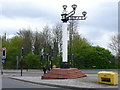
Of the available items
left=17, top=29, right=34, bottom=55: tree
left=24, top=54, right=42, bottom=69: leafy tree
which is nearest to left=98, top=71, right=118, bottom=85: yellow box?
left=24, top=54, right=42, bottom=69: leafy tree

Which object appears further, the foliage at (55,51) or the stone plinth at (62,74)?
the foliage at (55,51)

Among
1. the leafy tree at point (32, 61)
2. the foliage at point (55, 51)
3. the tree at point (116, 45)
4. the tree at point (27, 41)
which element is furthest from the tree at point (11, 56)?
the tree at point (116, 45)

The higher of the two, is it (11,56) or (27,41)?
(27,41)

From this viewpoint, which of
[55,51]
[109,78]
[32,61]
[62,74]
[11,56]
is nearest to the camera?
[109,78]

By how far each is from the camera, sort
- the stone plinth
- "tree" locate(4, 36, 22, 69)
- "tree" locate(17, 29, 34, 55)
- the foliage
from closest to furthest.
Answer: the stone plinth → the foliage → "tree" locate(4, 36, 22, 69) → "tree" locate(17, 29, 34, 55)

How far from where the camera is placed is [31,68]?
5553 cm

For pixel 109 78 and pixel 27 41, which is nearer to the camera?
pixel 109 78

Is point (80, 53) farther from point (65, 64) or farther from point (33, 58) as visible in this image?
point (65, 64)

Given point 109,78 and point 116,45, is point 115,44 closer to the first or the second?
point 116,45

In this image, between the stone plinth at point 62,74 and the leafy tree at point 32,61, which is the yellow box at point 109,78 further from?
the leafy tree at point 32,61

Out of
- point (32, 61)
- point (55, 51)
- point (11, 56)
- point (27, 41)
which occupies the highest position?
point (27, 41)

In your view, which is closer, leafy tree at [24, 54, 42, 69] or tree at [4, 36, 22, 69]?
leafy tree at [24, 54, 42, 69]

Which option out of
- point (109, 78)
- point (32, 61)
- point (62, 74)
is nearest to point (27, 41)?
point (32, 61)

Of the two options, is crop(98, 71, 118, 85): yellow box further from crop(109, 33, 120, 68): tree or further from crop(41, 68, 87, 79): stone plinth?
crop(109, 33, 120, 68): tree
